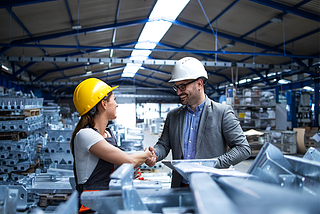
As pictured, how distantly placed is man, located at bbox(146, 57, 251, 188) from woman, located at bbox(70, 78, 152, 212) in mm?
468

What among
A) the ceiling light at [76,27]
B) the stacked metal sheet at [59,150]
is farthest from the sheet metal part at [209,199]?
the ceiling light at [76,27]

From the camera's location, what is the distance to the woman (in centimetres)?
181

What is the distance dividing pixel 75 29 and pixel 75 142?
897 cm

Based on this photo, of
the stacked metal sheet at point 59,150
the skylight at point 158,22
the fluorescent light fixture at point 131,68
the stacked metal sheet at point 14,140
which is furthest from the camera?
the fluorescent light fixture at point 131,68

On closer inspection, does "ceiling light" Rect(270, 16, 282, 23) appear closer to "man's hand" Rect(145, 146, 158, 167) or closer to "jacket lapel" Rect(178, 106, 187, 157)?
"jacket lapel" Rect(178, 106, 187, 157)

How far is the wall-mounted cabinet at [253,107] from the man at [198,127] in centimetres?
801

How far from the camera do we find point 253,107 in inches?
407

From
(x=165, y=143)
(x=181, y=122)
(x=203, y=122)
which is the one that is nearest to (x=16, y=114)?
(x=165, y=143)

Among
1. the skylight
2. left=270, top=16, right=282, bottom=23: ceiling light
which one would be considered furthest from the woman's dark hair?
left=270, top=16, right=282, bottom=23: ceiling light

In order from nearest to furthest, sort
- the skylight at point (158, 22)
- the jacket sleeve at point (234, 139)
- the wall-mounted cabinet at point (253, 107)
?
1. the jacket sleeve at point (234, 139)
2. the skylight at point (158, 22)
3. the wall-mounted cabinet at point (253, 107)

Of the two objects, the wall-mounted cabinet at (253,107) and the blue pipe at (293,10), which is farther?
the wall-mounted cabinet at (253,107)

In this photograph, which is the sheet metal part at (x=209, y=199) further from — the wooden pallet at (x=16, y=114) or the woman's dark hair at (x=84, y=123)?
the wooden pallet at (x=16, y=114)

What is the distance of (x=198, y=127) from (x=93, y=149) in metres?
1.11

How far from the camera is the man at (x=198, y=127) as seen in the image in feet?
7.39
